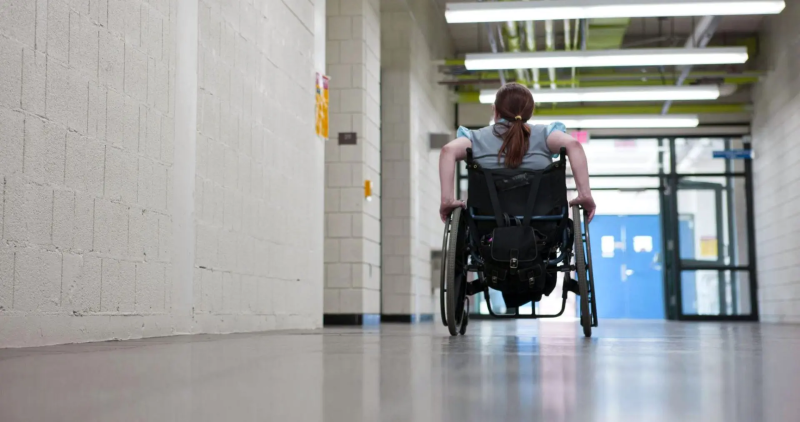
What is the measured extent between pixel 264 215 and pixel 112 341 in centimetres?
188

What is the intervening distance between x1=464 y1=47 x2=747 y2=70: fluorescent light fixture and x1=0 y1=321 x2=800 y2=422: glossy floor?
6377 millimetres

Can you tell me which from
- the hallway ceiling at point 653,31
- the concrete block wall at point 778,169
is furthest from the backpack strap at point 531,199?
the hallway ceiling at point 653,31

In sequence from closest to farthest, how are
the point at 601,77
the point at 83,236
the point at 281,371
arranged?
the point at 281,371, the point at 83,236, the point at 601,77

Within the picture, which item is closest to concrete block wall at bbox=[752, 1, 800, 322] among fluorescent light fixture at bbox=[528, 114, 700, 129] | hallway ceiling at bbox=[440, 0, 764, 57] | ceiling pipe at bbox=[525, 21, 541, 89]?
hallway ceiling at bbox=[440, 0, 764, 57]

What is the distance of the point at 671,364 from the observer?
1769 millimetres

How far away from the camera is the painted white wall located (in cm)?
261

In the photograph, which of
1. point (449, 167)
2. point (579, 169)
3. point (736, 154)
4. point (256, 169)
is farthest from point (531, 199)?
point (736, 154)

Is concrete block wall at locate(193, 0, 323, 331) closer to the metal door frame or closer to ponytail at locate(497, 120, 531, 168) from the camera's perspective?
ponytail at locate(497, 120, 531, 168)

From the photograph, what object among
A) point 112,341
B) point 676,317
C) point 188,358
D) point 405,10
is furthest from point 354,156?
point 676,317

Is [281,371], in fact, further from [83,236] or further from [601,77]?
[601,77]

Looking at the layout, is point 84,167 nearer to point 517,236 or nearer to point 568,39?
point 517,236

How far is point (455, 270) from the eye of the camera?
322 cm

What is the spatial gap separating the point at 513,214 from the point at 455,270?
29cm

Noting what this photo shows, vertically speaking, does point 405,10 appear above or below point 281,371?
above
